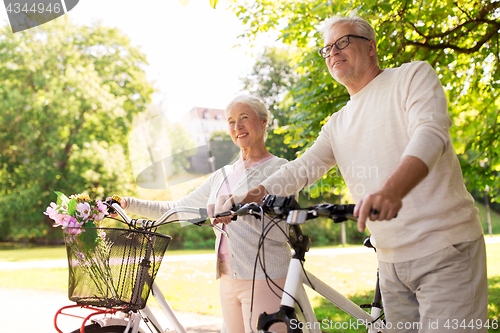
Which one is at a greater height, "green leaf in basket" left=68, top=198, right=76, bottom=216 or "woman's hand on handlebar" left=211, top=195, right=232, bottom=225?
"green leaf in basket" left=68, top=198, right=76, bottom=216

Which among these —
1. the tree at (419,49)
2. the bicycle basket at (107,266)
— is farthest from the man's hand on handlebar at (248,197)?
the tree at (419,49)

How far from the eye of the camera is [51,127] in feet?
64.1

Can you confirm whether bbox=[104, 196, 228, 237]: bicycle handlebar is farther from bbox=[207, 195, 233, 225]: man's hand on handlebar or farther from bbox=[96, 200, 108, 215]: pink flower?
bbox=[96, 200, 108, 215]: pink flower

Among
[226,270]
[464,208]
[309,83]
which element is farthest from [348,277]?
[464,208]

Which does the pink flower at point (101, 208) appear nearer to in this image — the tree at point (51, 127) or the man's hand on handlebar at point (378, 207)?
the man's hand on handlebar at point (378, 207)

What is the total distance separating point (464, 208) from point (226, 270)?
138cm

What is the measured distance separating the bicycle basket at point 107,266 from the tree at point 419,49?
3.12 meters

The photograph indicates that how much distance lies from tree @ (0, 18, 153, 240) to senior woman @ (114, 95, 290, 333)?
1732 cm

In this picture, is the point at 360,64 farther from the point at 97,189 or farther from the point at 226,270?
the point at 97,189

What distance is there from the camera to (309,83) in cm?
519

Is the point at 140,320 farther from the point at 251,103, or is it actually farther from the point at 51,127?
the point at 51,127

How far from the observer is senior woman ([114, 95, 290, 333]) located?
222 cm

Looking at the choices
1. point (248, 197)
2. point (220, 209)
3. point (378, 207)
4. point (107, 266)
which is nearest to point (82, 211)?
point (107, 266)

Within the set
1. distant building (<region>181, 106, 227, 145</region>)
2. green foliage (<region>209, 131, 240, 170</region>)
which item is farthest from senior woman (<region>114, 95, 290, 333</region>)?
distant building (<region>181, 106, 227, 145</region>)
